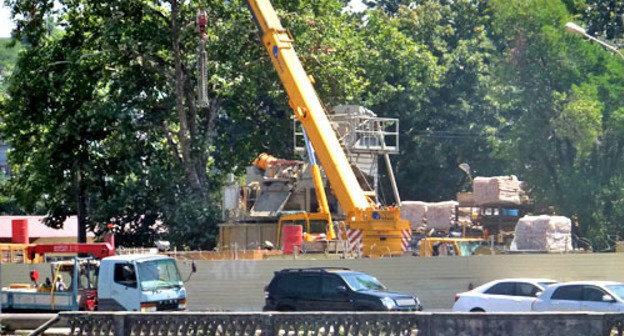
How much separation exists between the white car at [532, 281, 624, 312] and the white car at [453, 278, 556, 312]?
0.94 m

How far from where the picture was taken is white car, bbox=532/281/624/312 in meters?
25.1

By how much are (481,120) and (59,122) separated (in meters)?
27.7

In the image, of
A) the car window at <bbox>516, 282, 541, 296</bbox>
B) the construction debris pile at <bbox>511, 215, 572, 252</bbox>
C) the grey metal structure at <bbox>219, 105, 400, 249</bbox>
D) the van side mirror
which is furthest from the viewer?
the grey metal structure at <bbox>219, 105, 400, 249</bbox>

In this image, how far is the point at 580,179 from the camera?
47.6 meters

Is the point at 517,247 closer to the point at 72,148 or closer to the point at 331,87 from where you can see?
the point at 331,87

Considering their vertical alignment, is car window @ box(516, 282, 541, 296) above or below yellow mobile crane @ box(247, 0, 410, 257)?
below

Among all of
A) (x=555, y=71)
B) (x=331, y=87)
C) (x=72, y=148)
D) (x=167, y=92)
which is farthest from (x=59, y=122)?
(x=555, y=71)

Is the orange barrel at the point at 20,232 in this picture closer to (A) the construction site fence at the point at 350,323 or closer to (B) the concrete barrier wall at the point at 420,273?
(B) the concrete barrier wall at the point at 420,273

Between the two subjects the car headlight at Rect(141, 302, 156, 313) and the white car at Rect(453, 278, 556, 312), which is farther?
the car headlight at Rect(141, 302, 156, 313)

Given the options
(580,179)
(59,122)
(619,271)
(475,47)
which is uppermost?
Answer: (475,47)

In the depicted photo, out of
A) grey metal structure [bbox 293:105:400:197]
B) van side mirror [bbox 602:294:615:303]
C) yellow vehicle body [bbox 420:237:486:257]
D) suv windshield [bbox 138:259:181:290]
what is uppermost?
grey metal structure [bbox 293:105:400:197]

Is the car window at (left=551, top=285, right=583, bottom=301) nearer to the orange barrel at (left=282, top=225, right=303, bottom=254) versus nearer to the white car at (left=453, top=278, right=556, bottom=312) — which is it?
the white car at (left=453, top=278, right=556, bottom=312)

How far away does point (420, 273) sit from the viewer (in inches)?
1369

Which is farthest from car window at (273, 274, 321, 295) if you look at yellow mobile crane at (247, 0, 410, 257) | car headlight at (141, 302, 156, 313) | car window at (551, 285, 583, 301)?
yellow mobile crane at (247, 0, 410, 257)
